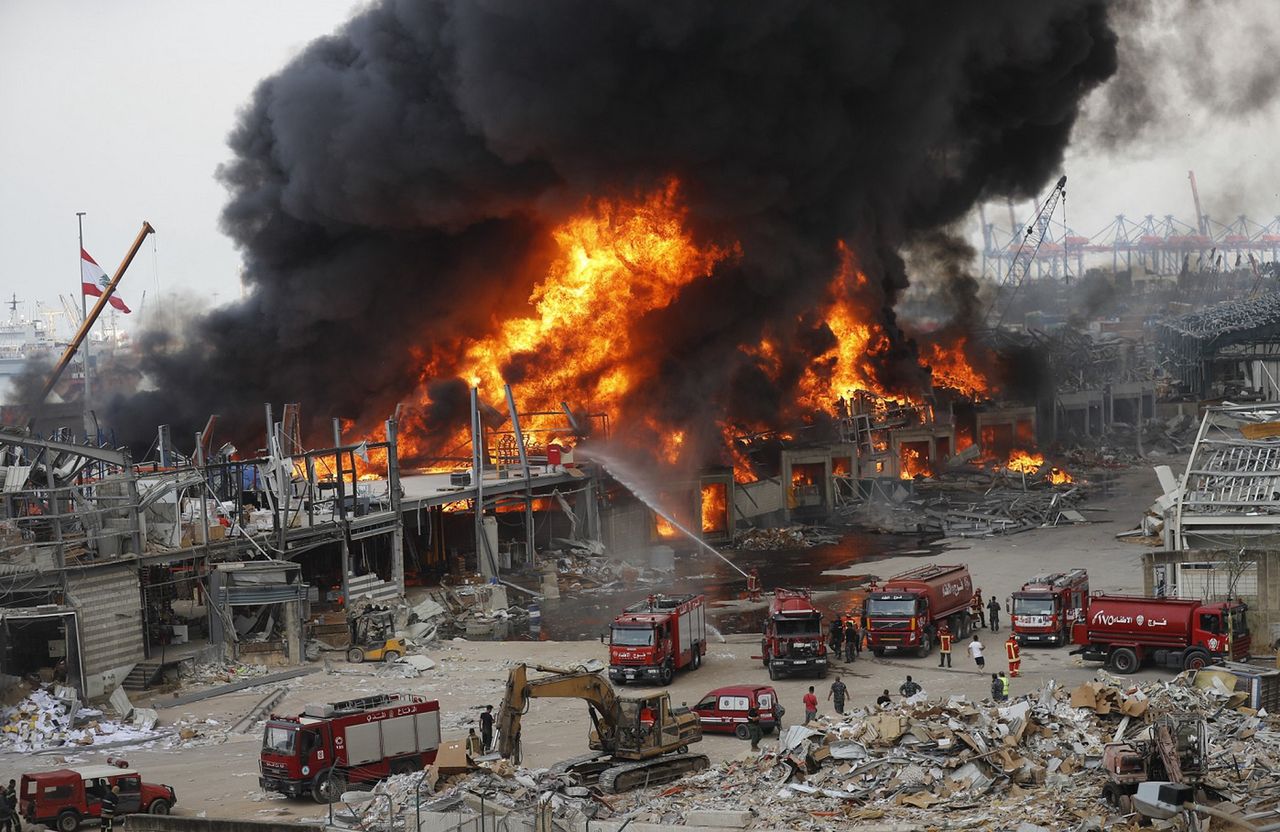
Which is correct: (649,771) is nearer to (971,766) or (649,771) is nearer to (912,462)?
(971,766)

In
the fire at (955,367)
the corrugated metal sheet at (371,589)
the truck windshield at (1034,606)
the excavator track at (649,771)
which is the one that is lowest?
the excavator track at (649,771)

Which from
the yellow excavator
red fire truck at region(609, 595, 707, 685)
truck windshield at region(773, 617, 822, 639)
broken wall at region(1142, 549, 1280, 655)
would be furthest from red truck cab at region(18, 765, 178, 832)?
broken wall at region(1142, 549, 1280, 655)

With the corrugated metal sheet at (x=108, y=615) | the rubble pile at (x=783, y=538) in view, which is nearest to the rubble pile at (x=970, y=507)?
the rubble pile at (x=783, y=538)

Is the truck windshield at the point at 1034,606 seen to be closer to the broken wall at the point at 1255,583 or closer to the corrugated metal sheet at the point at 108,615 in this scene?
the broken wall at the point at 1255,583

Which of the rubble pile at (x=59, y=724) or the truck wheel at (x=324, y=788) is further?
the rubble pile at (x=59, y=724)

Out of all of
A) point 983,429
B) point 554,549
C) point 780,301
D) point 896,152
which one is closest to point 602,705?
point 554,549

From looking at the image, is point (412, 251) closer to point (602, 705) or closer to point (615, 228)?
point (615, 228)

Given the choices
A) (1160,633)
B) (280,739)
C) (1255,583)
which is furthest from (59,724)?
(1255,583)

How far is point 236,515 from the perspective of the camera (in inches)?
1459

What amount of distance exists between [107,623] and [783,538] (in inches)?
1166

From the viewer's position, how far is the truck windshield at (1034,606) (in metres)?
33.2

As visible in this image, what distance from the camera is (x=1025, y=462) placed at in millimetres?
69875

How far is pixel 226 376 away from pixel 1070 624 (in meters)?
37.2

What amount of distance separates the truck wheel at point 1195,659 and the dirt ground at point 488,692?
0.79 m
